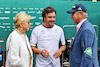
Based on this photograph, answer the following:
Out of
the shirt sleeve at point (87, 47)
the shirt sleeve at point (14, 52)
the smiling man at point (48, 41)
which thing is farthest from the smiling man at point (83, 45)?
the shirt sleeve at point (14, 52)

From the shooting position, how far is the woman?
3.51 meters

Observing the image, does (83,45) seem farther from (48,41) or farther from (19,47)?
(48,41)

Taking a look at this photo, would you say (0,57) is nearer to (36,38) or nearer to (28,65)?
(36,38)

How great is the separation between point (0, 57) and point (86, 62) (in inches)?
101

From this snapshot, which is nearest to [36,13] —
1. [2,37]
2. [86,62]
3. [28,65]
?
[2,37]

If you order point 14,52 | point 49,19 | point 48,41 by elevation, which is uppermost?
point 49,19

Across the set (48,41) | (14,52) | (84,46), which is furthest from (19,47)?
(84,46)

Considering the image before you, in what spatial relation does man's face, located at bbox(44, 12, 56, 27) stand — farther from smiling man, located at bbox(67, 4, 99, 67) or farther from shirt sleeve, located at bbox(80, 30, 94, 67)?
shirt sleeve, located at bbox(80, 30, 94, 67)

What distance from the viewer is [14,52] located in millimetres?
3508

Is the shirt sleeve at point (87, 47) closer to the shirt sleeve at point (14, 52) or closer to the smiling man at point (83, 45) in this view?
the smiling man at point (83, 45)

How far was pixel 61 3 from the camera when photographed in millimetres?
5715

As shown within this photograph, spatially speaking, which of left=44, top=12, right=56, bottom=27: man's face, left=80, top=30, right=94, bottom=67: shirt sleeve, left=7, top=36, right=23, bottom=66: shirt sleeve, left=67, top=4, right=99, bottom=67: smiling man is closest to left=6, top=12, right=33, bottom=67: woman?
left=7, top=36, right=23, bottom=66: shirt sleeve

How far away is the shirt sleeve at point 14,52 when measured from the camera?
11.4ft

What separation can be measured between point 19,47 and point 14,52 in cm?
13
